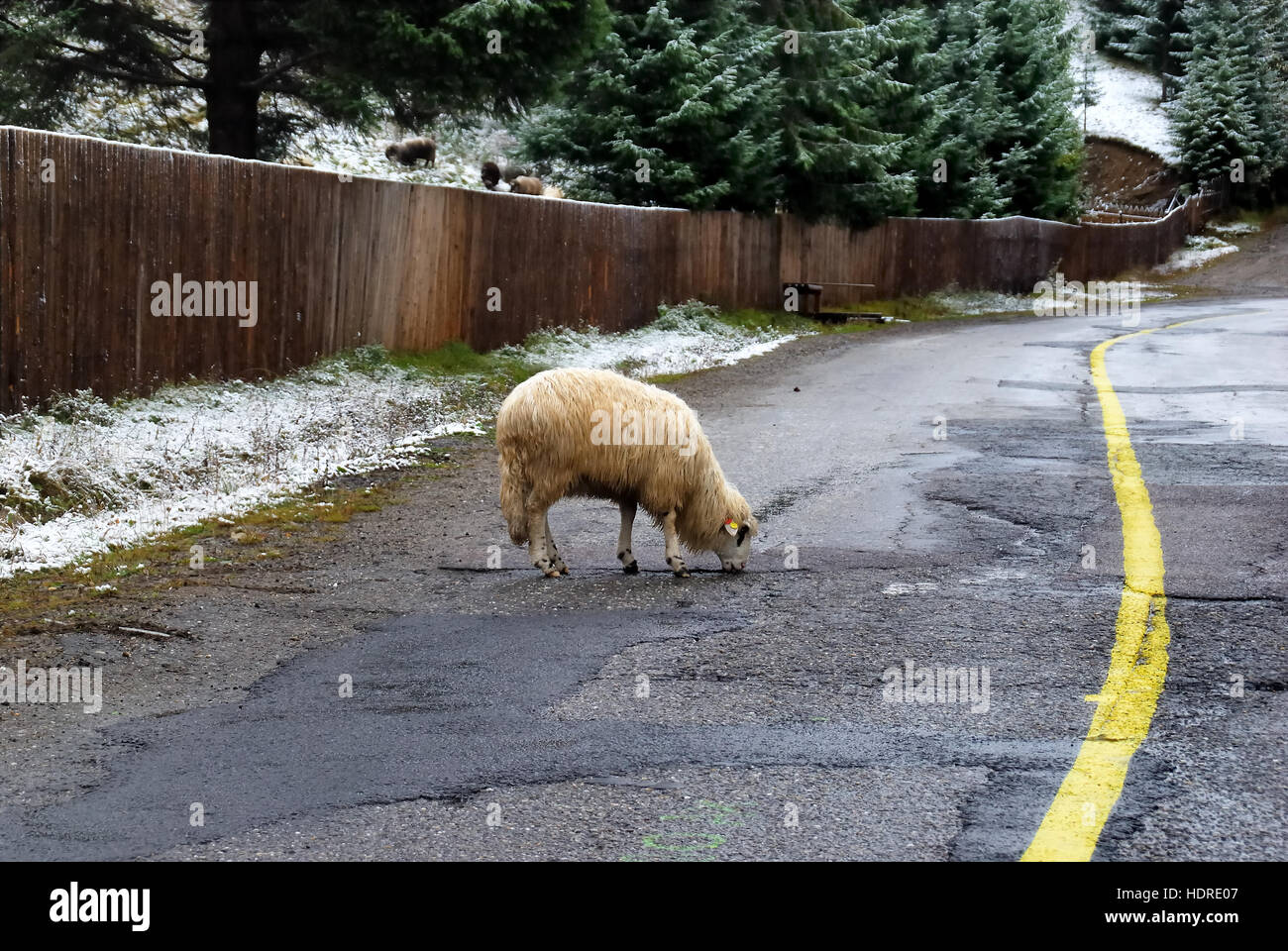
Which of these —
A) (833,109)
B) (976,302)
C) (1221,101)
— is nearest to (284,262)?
(833,109)

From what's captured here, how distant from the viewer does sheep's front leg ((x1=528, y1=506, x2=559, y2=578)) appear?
25.5ft

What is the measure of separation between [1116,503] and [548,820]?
597 cm

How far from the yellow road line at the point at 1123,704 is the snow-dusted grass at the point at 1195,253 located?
40731mm

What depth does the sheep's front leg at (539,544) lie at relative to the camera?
777 centimetres

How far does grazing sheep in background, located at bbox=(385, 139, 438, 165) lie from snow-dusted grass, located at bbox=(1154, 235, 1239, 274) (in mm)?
25450

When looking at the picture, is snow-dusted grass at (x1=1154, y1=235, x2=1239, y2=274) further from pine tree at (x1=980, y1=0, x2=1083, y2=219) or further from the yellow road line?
the yellow road line

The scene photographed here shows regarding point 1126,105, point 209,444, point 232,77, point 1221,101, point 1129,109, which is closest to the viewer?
point 209,444

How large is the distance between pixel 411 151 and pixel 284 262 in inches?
714

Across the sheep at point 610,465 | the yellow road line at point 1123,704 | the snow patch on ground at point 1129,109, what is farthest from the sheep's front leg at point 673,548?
the snow patch on ground at point 1129,109

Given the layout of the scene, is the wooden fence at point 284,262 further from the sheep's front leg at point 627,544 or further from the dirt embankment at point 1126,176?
the dirt embankment at point 1126,176

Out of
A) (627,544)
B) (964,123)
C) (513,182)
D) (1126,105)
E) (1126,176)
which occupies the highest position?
(1126,105)

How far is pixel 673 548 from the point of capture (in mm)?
7809

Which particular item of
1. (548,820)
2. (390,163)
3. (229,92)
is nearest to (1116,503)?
(548,820)

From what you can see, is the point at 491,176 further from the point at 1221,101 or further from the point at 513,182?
the point at 1221,101
